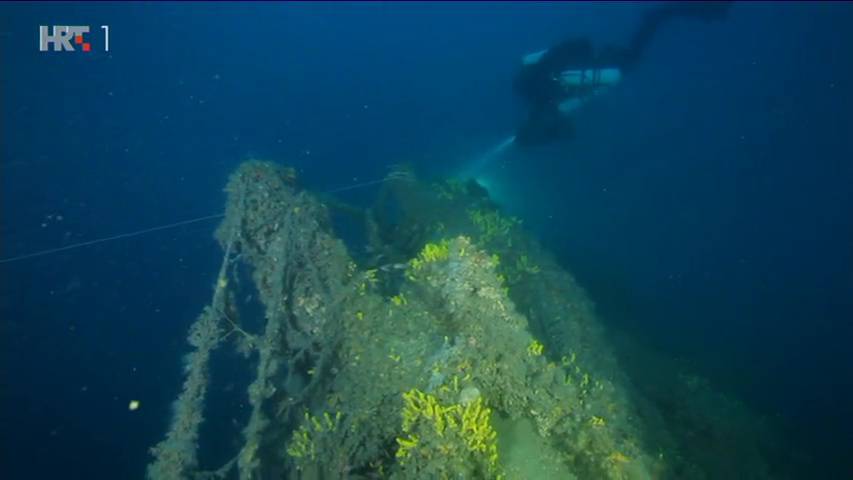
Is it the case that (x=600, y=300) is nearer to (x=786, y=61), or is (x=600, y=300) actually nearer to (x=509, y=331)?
(x=509, y=331)

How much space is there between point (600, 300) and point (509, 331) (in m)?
13.9

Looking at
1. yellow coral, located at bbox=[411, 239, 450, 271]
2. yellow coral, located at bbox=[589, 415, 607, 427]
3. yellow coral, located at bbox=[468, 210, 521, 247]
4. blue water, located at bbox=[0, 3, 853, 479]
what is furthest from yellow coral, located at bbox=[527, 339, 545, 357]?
blue water, located at bbox=[0, 3, 853, 479]

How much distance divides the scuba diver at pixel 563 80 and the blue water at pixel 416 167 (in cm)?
278

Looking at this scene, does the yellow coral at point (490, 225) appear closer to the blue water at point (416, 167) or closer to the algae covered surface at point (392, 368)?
the algae covered surface at point (392, 368)

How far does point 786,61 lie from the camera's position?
113 metres

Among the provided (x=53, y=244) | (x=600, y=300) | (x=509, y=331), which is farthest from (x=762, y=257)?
(x=53, y=244)

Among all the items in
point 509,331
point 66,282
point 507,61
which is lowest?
point 66,282

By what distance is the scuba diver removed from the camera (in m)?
14.7

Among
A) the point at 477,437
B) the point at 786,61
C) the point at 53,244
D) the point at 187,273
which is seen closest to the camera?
the point at 477,437

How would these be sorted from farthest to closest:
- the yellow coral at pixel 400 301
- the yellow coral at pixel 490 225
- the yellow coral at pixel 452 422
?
the yellow coral at pixel 490 225, the yellow coral at pixel 400 301, the yellow coral at pixel 452 422

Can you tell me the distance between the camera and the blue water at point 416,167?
76.6ft

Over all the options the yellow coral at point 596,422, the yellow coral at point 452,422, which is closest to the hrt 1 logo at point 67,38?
the yellow coral at point 452,422

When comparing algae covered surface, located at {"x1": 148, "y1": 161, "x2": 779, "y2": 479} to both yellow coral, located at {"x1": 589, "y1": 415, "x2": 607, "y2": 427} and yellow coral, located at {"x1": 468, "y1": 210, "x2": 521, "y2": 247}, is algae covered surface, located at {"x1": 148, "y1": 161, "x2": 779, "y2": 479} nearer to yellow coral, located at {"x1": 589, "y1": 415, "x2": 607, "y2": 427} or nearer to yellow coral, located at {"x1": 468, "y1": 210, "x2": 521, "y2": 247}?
yellow coral, located at {"x1": 589, "y1": 415, "x2": 607, "y2": 427}

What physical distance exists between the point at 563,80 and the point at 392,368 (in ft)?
43.1
